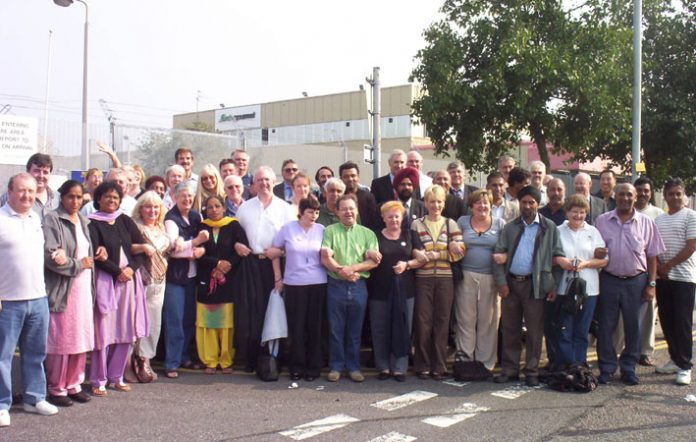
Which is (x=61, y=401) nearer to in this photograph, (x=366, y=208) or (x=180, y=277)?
(x=180, y=277)

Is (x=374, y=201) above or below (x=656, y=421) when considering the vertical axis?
above

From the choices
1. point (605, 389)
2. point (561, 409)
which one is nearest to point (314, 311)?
point (561, 409)

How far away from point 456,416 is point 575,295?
1.79 metres

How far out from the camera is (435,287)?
21.6 ft

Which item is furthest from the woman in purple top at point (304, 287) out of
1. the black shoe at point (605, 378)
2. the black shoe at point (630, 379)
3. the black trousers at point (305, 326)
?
the black shoe at point (630, 379)

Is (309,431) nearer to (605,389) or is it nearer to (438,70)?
(605,389)

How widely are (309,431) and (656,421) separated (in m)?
2.84

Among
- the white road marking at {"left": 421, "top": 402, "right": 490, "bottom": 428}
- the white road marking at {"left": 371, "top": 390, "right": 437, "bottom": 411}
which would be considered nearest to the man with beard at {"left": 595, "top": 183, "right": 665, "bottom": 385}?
the white road marking at {"left": 421, "top": 402, "right": 490, "bottom": 428}

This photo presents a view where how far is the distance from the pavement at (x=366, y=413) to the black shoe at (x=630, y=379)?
0.13 metres

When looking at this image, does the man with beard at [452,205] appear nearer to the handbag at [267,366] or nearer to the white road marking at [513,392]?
the white road marking at [513,392]

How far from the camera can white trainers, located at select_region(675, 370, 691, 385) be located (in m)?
6.28

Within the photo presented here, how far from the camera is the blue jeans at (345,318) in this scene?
6496 mm

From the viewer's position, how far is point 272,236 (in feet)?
22.1

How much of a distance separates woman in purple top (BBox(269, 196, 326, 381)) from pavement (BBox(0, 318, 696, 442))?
0.24 meters
